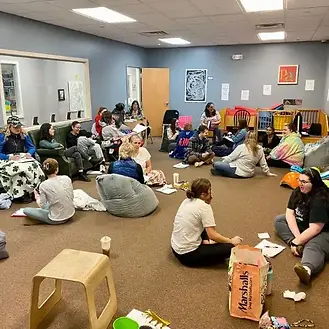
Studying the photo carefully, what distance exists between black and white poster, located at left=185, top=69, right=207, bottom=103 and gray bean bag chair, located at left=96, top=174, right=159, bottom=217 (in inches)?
257

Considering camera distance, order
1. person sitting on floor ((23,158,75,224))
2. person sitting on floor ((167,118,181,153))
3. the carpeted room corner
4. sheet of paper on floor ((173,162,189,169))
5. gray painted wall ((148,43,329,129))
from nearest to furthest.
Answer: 1. the carpeted room corner
2. person sitting on floor ((23,158,75,224))
3. sheet of paper on floor ((173,162,189,169))
4. person sitting on floor ((167,118,181,153))
5. gray painted wall ((148,43,329,129))

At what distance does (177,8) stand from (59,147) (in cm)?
271

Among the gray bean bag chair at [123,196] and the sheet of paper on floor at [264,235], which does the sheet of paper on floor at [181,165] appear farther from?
the sheet of paper on floor at [264,235]

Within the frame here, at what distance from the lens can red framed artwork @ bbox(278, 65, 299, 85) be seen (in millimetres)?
9172

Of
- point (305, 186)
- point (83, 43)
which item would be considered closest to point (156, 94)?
point (83, 43)

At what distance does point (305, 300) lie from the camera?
252cm

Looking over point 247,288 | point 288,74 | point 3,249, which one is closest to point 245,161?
point 247,288

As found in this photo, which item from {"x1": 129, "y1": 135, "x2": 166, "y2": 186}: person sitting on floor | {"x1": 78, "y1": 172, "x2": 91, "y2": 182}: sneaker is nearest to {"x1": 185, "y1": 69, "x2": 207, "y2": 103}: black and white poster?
{"x1": 129, "y1": 135, "x2": 166, "y2": 186}: person sitting on floor

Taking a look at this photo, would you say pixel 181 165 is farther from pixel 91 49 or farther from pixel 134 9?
A: pixel 91 49

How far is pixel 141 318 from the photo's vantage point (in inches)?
90.1

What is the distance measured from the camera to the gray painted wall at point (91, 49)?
17.5ft

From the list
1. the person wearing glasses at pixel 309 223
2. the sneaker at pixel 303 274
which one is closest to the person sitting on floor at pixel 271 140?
the person wearing glasses at pixel 309 223

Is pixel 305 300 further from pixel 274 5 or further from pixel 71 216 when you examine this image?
pixel 274 5

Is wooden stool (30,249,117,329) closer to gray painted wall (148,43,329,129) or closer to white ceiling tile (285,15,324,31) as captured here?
white ceiling tile (285,15,324,31)
